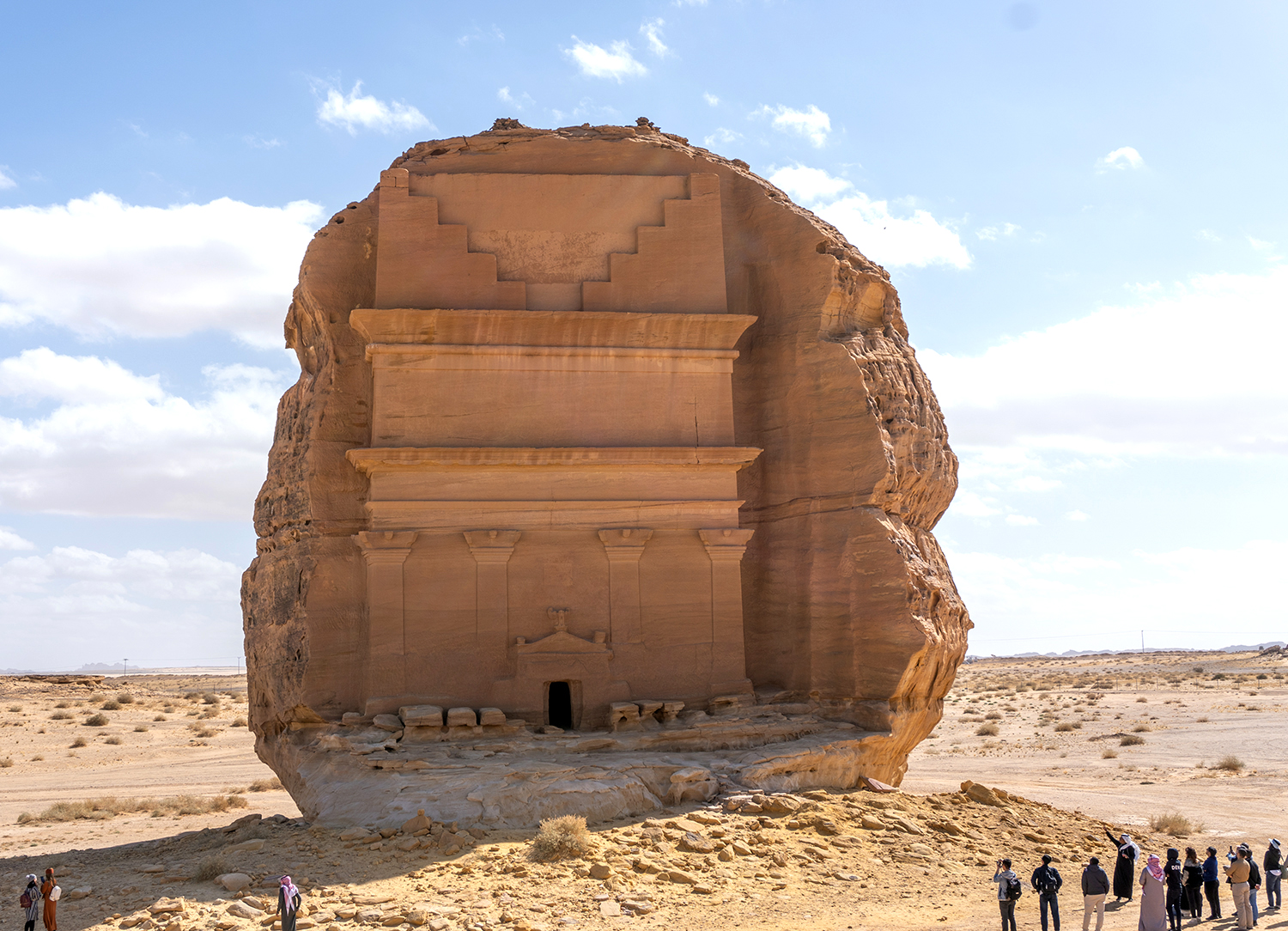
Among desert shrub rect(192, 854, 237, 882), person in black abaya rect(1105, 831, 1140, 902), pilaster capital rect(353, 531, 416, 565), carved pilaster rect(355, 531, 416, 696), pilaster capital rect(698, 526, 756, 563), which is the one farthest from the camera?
pilaster capital rect(698, 526, 756, 563)

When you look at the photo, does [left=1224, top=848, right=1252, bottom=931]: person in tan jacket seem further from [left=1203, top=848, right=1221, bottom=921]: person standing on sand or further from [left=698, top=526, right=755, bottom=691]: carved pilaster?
[left=698, top=526, right=755, bottom=691]: carved pilaster

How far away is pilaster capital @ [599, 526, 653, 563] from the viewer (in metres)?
16.4

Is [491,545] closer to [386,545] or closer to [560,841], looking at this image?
[386,545]

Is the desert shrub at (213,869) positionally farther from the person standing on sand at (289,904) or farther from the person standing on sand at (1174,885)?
the person standing on sand at (1174,885)

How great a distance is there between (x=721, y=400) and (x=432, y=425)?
176 inches

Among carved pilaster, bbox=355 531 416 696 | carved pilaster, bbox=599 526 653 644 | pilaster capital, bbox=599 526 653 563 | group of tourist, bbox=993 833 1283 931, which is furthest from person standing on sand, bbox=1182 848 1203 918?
carved pilaster, bbox=355 531 416 696

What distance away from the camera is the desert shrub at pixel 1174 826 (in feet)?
60.7

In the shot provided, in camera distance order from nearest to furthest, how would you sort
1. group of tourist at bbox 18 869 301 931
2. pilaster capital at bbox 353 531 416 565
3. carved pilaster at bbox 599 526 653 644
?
group of tourist at bbox 18 869 301 931, pilaster capital at bbox 353 531 416 565, carved pilaster at bbox 599 526 653 644

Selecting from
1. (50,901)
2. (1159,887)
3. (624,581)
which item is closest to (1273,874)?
(1159,887)

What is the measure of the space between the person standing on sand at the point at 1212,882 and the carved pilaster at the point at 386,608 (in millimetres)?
10250

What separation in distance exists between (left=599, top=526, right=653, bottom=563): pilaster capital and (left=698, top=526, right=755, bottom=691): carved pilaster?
0.92 m

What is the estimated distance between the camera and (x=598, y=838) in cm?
1249

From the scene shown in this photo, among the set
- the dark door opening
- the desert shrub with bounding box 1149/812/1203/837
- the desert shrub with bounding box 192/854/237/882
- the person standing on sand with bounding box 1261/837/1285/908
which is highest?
the dark door opening

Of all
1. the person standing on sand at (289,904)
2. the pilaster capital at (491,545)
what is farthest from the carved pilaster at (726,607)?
the person standing on sand at (289,904)
